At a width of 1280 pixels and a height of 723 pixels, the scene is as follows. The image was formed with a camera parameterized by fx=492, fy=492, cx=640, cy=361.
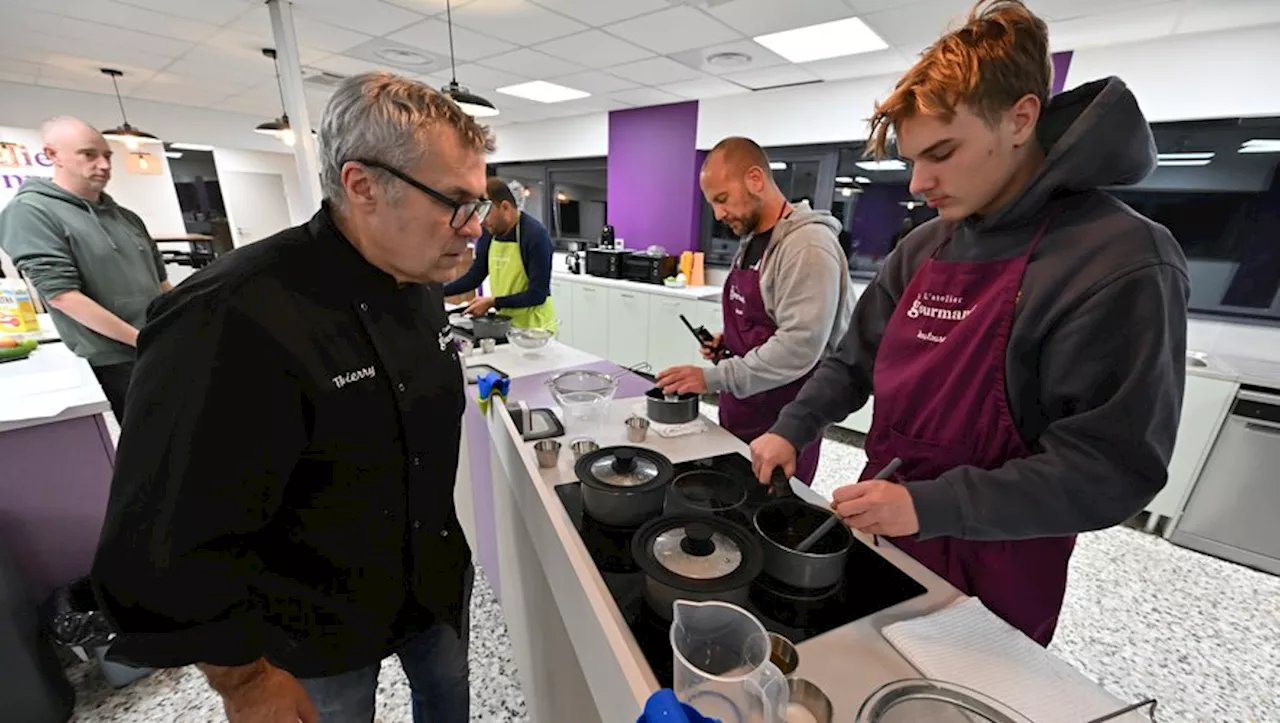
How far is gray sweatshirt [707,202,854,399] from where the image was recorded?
1.47 meters

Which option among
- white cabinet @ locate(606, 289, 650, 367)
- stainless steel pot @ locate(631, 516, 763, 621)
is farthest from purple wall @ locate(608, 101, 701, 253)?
stainless steel pot @ locate(631, 516, 763, 621)

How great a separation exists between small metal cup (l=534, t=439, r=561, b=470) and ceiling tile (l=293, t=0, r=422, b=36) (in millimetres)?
2773

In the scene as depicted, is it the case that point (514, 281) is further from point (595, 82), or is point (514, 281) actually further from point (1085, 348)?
point (1085, 348)

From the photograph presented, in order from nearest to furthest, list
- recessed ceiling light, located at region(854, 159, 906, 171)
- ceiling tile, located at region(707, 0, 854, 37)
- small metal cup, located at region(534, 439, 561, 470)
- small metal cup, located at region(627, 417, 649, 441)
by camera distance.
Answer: small metal cup, located at region(534, 439, 561, 470)
small metal cup, located at region(627, 417, 649, 441)
ceiling tile, located at region(707, 0, 854, 37)
recessed ceiling light, located at region(854, 159, 906, 171)

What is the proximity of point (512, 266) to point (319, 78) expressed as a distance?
10.3 ft

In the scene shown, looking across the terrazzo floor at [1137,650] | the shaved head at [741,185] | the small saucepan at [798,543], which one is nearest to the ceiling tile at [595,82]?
the shaved head at [741,185]

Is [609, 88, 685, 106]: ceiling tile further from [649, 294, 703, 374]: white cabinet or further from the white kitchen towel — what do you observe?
the white kitchen towel

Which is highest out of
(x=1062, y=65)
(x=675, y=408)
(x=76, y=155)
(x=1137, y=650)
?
(x=1062, y=65)

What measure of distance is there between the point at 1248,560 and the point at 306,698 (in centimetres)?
370

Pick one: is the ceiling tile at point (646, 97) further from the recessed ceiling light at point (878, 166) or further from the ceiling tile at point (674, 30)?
the recessed ceiling light at point (878, 166)

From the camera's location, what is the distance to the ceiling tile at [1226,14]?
7.18 ft

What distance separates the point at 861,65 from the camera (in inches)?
129

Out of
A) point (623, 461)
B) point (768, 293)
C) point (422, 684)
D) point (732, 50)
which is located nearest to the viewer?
point (623, 461)

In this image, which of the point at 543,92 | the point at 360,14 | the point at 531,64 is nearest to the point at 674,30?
the point at 531,64
